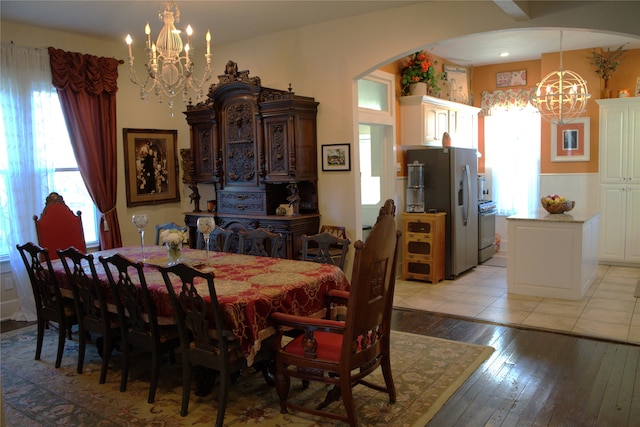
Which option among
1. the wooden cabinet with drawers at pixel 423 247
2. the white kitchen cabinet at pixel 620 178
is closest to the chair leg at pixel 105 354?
the wooden cabinet with drawers at pixel 423 247

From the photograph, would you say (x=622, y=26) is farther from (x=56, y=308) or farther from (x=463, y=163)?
(x=56, y=308)

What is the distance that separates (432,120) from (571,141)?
7.24 feet

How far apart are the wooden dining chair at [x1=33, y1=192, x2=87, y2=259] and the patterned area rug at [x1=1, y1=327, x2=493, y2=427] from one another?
3.12 feet

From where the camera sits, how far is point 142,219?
3.70 meters

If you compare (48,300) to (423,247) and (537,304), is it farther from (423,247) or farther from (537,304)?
(537,304)

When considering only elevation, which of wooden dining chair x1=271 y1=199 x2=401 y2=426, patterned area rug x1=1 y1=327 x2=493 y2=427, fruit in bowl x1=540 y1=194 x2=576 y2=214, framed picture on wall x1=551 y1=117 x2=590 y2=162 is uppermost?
framed picture on wall x1=551 y1=117 x2=590 y2=162

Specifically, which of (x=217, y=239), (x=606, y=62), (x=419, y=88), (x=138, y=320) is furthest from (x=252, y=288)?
(x=606, y=62)

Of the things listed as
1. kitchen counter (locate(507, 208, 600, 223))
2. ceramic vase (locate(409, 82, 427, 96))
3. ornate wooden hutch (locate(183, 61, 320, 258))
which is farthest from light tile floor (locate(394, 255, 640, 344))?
ceramic vase (locate(409, 82, 427, 96))

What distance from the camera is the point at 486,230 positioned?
23.5 feet

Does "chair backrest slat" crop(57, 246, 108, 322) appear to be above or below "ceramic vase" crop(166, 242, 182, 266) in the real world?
below

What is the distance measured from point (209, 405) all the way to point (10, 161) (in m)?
3.41

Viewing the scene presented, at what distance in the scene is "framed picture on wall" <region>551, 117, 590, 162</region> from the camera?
7008 mm

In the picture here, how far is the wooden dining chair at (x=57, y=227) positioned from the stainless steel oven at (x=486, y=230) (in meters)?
4.98

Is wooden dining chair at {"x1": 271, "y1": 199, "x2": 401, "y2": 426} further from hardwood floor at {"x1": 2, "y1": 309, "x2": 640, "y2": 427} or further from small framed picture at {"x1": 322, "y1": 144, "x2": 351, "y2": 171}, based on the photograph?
small framed picture at {"x1": 322, "y1": 144, "x2": 351, "y2": 171}
